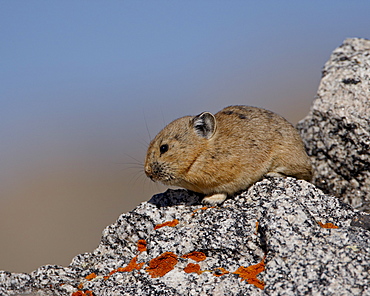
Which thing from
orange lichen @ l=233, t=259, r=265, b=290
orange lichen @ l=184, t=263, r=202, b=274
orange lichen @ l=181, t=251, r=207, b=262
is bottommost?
orange lichen @ l=233, t=259, r=265, b=290

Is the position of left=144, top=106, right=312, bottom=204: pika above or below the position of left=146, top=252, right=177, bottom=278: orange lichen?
above

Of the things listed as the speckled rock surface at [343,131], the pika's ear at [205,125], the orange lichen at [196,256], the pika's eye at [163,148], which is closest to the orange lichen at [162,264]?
the orange lichen at [196,256]

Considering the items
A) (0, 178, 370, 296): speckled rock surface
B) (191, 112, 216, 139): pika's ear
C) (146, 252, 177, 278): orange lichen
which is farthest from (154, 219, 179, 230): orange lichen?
(191, 112, 216, 139): pika's ear

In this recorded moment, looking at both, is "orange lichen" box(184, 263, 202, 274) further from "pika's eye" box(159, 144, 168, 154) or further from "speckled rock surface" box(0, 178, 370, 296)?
"pika's eye" box(159, 144, 168, 154)

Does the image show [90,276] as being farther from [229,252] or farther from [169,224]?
[229,252]

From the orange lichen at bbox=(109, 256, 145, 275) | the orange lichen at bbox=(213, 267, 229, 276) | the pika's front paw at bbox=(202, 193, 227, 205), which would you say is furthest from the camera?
the pika's front paw at bbox=(202, 193, 227, 205)

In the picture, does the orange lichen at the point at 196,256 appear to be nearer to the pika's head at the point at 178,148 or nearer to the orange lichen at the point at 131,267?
the orange lichen at the point at 131,267

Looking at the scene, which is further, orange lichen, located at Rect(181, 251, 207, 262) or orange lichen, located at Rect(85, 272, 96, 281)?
orange lichen, located at Rect(85, 272, 96, 281)
